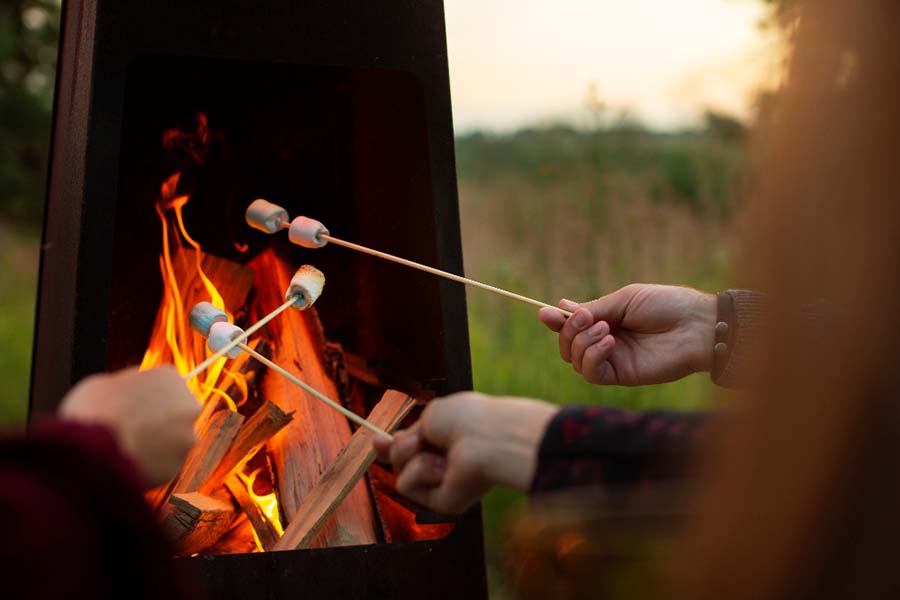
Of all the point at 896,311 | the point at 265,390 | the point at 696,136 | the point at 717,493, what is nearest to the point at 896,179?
the point at 896,311

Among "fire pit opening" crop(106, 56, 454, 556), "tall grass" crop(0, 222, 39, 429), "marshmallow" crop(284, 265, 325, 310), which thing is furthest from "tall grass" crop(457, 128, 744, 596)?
"tall grass" crop(0, 222, 39, 429)

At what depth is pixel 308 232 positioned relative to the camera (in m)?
2.13

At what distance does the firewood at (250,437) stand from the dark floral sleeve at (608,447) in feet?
3.66

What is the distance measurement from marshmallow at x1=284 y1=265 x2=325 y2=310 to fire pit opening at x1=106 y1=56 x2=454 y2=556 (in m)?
0.24

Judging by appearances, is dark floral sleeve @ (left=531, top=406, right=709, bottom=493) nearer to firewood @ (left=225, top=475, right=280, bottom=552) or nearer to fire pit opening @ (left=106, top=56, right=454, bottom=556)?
fire pit opening @ (left=106, top=56, right=454, bottom=556)

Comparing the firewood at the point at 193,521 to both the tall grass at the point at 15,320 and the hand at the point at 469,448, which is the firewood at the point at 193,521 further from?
the tall grass at the point at 15,320

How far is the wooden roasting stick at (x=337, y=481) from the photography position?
6.74 feet

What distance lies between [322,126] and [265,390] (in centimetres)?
67

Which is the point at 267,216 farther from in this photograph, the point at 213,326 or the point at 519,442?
the point at 519,442

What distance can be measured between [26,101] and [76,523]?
255 inches

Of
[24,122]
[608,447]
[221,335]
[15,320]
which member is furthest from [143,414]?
[24,122]

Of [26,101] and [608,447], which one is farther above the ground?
[26,101]

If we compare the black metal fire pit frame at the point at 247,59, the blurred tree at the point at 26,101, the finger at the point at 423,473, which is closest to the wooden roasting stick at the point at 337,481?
the black metal fire pit frame at the point at 247,59

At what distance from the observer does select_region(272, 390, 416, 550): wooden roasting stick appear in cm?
205
